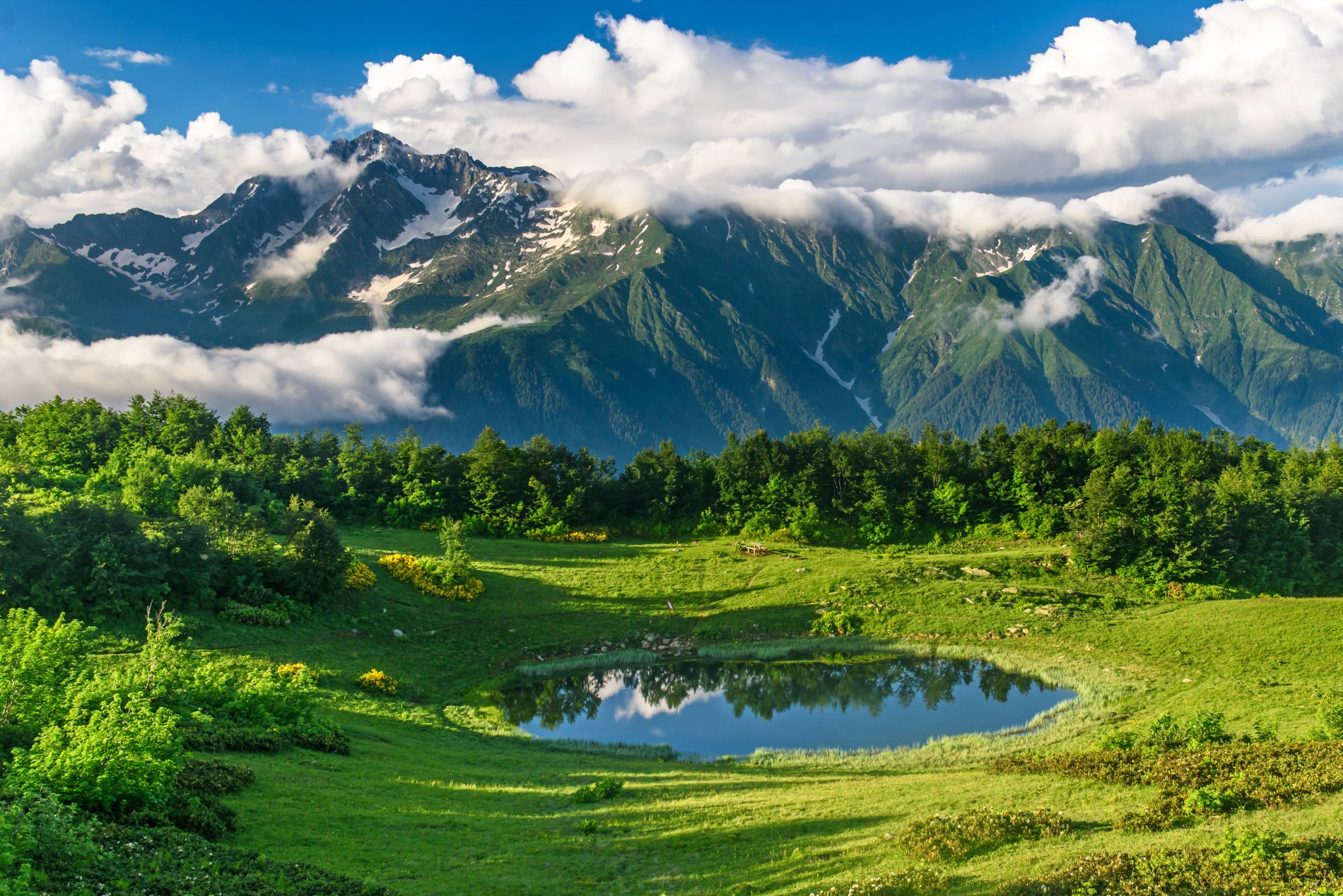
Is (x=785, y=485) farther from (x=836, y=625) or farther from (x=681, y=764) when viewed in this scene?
(x=681, y=764)

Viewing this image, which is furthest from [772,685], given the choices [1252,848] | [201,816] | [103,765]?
[103,765]

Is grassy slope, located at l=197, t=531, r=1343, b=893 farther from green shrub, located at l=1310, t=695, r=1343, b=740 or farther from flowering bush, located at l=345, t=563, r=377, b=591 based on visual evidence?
green shrub, located at l=1310, t=695, r=1343, b=740

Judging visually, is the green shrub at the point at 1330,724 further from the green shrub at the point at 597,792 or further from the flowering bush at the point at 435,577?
the flowering bush at the point at 435,577

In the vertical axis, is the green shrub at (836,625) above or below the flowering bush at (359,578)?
below

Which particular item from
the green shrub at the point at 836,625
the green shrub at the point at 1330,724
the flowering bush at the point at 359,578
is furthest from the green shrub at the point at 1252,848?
the flowering bush at the point at 359,578

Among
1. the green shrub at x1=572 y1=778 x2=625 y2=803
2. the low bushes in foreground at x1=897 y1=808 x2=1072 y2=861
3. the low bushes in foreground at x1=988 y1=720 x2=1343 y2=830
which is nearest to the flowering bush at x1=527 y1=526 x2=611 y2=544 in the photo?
the green shrub at x1=572 y1=778 x2=625 y2=803

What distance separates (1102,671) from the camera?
147ft

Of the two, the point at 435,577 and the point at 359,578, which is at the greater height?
the point at 359,578

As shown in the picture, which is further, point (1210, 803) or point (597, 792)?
point (597, 792)

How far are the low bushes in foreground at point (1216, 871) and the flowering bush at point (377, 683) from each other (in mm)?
34585

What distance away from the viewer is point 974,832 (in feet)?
60.3

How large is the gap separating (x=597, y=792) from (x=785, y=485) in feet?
205

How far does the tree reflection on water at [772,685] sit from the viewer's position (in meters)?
44.4

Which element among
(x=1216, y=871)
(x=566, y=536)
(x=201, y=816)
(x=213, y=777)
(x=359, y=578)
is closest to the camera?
(x=1216, y=871)
